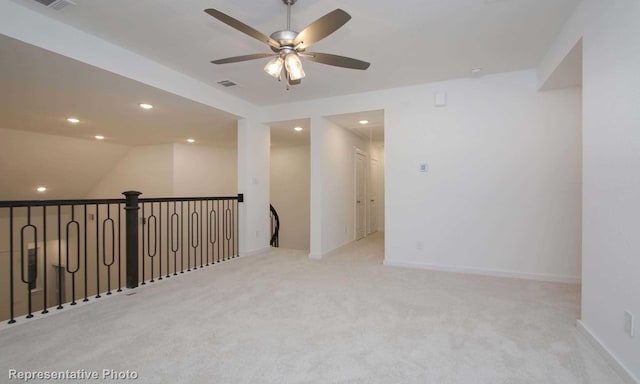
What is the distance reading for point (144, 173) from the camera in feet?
24.2

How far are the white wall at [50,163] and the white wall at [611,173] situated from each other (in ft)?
26.9

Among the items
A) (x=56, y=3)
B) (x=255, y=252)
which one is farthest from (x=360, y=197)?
(x=56, y=3)

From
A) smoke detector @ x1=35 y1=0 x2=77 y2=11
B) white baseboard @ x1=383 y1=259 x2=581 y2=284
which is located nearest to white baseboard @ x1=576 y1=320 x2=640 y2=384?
white baseboard @ x1=383 y1=259 x2=581 y2=284

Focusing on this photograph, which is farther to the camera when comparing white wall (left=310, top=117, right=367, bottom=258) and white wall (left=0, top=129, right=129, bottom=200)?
white wall (left=0, top=129, right=129, bottom=200)

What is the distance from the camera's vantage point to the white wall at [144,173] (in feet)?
23.4

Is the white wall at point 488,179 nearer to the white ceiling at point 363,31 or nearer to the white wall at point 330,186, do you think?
the white ceiling at point 363,31

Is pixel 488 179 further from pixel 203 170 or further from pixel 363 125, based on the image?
pixel 203 170

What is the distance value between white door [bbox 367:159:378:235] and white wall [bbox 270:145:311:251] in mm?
1569

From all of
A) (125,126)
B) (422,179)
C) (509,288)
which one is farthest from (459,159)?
(125,126)

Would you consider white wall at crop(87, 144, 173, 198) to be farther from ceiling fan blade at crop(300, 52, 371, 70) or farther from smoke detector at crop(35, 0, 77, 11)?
ceiling fan blade at crop(300, 52, 371, 70)

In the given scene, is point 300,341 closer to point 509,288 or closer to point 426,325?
point 426,325

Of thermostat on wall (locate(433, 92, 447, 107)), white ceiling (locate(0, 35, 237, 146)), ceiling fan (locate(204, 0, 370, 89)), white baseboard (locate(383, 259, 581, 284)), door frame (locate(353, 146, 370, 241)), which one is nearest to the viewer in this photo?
ceiling fan (locate(204, 0, 370, 89))

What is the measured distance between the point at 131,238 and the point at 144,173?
16.0 feet

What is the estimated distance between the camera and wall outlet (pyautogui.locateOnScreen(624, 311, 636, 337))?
1.59 m
